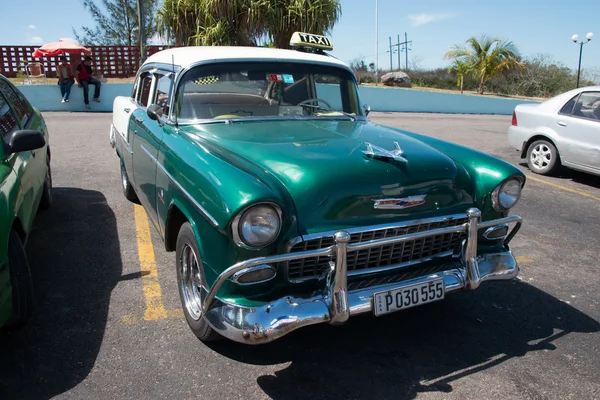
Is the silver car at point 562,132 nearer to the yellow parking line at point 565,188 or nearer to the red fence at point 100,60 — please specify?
the yellow parking line at point 565,188

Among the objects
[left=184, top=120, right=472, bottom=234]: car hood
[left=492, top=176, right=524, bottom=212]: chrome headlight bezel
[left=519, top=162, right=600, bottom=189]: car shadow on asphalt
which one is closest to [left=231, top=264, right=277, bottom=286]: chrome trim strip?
[left=184, top=120, right=472, bottom=234]: car hood

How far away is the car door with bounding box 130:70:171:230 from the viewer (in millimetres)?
3809

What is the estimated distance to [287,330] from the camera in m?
2.43

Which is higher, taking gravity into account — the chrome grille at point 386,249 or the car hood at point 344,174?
the car hood at point 344,174

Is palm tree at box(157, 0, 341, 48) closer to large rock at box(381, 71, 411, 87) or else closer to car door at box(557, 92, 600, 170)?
large rock at box(381, 71, 411, 87)

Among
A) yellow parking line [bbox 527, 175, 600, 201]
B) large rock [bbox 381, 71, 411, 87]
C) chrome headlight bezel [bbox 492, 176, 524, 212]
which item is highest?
large rock [bbox 381, 71, 411, 87]

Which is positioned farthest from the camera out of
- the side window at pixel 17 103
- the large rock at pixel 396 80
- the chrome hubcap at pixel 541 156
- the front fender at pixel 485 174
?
the large rock at pixel 396 80

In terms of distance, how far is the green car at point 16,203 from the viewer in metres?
2.80

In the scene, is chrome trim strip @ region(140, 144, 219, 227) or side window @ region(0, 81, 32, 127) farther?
side window @ region(0, 81, 32, 127)

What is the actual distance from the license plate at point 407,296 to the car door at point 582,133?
5.43 m

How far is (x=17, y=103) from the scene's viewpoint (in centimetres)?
475

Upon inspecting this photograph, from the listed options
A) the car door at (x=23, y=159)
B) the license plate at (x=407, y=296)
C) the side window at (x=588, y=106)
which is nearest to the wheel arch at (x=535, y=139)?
the side window at (x=588, y=106)

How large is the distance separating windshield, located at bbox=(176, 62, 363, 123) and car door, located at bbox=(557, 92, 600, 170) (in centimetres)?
449

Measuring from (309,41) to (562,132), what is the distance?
459 centimetres
